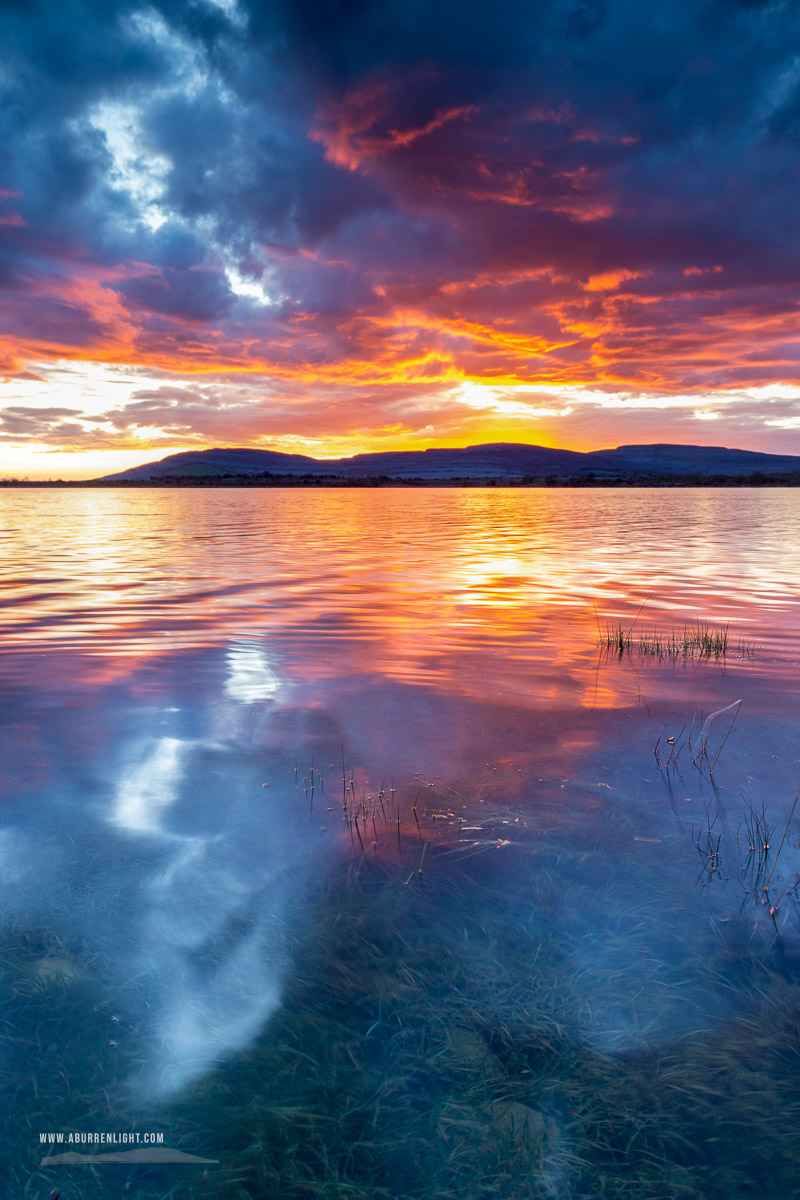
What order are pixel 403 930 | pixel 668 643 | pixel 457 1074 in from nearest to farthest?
pixel 457 1074
pixel 403 930
pixel 668 643

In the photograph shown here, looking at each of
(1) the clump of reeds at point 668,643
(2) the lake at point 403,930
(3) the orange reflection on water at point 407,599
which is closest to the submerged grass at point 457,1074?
(2) the lake at point 403,930

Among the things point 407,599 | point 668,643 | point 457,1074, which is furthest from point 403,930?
point 407,599

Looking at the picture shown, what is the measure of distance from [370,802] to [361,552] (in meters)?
23.5

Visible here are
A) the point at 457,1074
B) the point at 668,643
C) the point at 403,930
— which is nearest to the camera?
the point at 457,1074

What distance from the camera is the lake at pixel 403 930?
9.80 feet

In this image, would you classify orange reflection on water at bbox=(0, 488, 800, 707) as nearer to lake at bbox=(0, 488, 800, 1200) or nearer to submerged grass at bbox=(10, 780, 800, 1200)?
lake at bbox=(0, 488, 800, 1200)

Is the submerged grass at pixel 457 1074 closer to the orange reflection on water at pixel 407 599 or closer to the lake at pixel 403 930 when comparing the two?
the lake at pixel 403 930

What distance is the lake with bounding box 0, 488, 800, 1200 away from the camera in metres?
2.99

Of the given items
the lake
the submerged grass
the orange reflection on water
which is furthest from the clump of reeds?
the submerged grass

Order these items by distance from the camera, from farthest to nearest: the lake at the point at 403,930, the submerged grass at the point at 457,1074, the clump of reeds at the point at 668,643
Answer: the clump of reeds at the point at 668,643
the lake at the point at 403,930
the submerged grass at the point at 457,1074

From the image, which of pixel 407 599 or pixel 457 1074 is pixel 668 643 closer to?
pixel 407 599

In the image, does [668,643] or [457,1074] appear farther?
[668,643]

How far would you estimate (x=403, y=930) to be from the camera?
4.34m

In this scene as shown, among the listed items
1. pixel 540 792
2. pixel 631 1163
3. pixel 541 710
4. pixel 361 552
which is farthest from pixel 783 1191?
pixel 361 552
